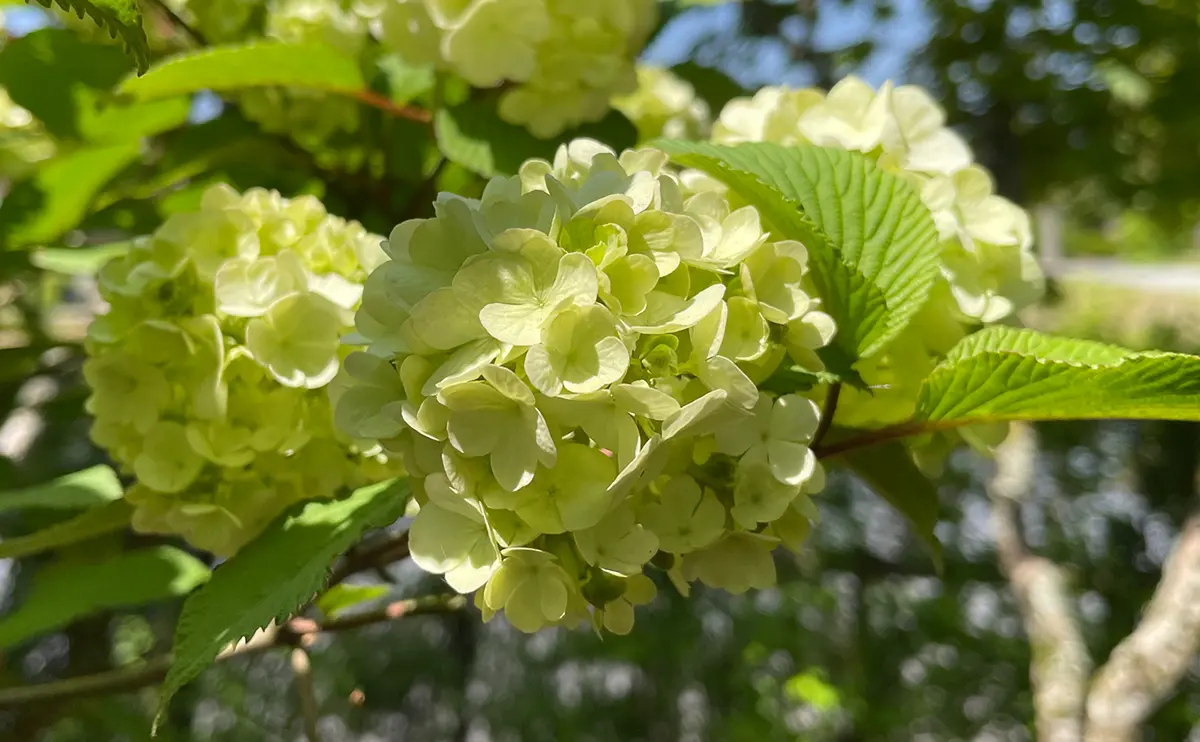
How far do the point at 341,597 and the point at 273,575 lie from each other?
0.74 ft

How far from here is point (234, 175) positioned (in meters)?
0.76

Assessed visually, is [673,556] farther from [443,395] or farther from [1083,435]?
[1083,435]

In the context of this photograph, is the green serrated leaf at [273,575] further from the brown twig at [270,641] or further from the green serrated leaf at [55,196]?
the green serrated leaf at [55,196]

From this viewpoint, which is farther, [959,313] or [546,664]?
[546,664]

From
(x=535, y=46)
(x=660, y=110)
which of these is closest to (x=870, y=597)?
(x=660, y=110)

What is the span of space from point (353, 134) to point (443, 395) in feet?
1.71

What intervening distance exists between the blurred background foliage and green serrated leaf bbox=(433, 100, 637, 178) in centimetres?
89

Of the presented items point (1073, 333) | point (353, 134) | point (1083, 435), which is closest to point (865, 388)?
point (353, 134)

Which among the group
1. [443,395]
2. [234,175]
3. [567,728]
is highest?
[443,395]

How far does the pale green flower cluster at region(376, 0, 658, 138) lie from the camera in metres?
0.59

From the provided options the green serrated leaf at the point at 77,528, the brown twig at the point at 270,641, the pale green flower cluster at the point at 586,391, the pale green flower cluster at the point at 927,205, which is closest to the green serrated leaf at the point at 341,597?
the brown twig at the point at 270,641

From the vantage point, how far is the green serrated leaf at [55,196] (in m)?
0.70

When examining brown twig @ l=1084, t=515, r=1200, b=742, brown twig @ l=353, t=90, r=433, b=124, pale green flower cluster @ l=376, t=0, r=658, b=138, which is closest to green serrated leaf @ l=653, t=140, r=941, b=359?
pale green flower cluster @ l=376, t=0, r=658, b=138

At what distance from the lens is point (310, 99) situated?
75 centimetres
